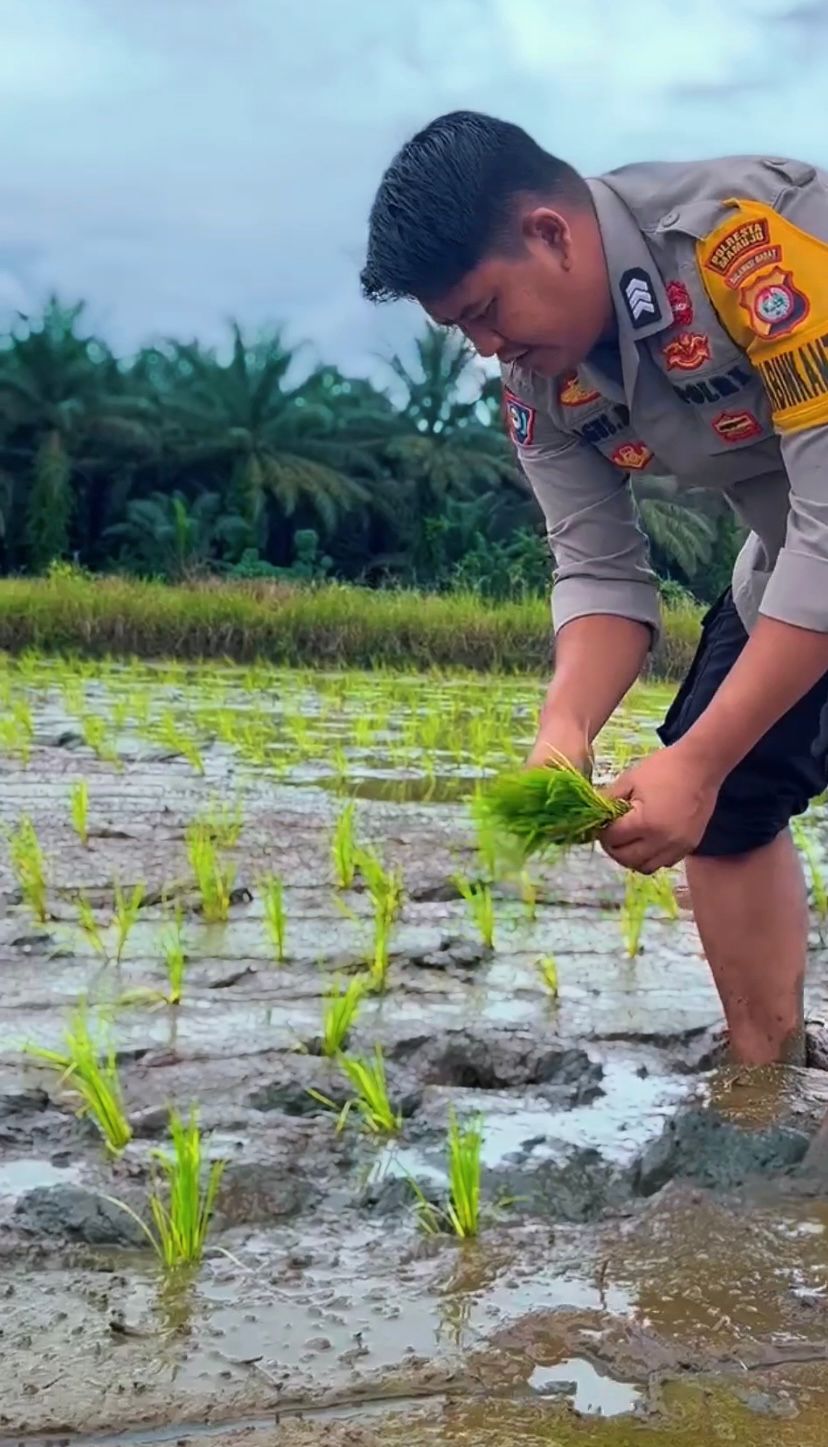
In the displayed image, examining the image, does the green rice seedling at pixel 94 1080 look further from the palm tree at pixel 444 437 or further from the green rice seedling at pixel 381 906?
the palm tree at pixel 444 437

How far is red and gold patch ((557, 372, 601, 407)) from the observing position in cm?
188

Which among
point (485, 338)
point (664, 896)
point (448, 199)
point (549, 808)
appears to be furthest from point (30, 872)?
point (448, 199)

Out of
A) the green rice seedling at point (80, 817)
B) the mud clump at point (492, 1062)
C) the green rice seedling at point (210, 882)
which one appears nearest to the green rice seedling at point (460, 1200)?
the mud clump at point (492, 1062)

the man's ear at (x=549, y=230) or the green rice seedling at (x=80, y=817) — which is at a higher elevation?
the man's ear at (x=549, y=230)

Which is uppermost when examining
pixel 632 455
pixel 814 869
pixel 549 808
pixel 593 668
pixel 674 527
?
pixel 674 527

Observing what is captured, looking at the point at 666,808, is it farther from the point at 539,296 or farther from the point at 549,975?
the point at 549,975

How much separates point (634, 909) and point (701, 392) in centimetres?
134

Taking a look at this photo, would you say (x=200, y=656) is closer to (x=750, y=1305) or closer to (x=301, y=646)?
(x=301, y=646)

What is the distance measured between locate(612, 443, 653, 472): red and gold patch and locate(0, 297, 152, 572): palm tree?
1910cm

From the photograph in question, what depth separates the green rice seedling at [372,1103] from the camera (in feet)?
5.93

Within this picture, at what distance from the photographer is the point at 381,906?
2705mm

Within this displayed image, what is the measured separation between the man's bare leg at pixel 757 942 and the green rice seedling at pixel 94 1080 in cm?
83

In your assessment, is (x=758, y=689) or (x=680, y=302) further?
(x=680, y=302)

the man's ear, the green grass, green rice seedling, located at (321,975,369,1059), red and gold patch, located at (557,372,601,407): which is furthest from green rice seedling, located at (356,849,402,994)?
the man's ear
